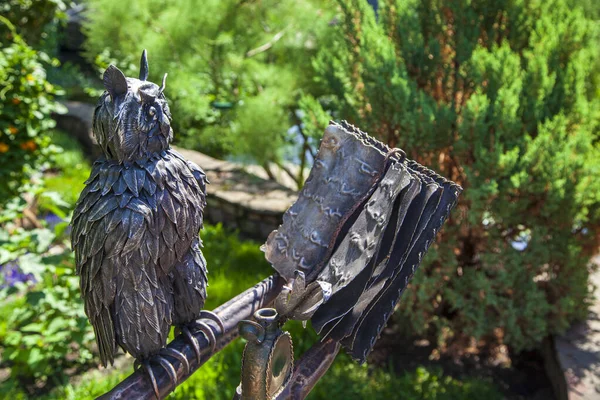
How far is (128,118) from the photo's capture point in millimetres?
1116

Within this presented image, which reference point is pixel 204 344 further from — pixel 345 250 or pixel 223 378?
pixel 223 378

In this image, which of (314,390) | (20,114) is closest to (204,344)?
(314,390)

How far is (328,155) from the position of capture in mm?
1540

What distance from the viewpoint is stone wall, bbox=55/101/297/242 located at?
404 centimetres

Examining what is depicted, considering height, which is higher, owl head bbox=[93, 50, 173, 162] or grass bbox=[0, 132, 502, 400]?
owl head bbox=[93, 50, 173, 162]

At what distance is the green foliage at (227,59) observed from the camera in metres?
4.43

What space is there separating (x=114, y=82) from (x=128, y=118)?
0.08 m

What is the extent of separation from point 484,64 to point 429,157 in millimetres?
519

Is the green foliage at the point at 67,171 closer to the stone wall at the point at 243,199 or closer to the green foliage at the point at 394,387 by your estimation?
the stone wall at the point at 243,199

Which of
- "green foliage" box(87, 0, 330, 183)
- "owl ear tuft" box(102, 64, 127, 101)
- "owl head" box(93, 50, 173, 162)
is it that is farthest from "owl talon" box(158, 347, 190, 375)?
"green foliage" box(87, 0, 330, 183)

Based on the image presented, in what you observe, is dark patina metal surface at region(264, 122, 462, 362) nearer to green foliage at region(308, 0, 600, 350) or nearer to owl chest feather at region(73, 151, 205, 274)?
owl chest feather at region(73, 151, 205, 274)

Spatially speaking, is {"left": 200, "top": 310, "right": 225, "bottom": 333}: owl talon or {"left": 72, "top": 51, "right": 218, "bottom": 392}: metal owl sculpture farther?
{"left": 200, "top": 310, "right": 225, "bottom": 333}: owl talon

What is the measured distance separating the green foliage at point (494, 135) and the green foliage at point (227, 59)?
1.39m

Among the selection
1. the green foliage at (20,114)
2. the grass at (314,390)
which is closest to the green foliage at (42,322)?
the grass at (314,390)
